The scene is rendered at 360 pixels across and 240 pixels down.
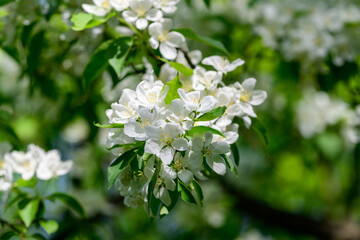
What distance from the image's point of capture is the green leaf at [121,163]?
4.54 ft

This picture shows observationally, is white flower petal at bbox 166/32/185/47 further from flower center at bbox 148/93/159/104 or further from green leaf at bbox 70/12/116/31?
flower center at bbox 148/93/159/104

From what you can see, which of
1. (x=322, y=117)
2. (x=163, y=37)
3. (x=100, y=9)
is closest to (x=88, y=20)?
(x=100, y=9)

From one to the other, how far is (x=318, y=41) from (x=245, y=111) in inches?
63.1

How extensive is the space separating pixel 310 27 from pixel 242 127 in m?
1.11

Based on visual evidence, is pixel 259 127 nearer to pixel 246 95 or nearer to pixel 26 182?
pixel 246 95

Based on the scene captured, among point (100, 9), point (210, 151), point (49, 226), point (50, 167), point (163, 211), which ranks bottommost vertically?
point (49, 226)

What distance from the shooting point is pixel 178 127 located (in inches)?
52.3

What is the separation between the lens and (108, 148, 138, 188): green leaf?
1.38m

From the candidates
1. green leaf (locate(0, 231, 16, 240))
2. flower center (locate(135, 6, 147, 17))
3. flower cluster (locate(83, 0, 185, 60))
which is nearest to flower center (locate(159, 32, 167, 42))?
flower cluster (locate(83, 0, 185, 60))

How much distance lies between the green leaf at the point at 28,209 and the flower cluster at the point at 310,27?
192 cm

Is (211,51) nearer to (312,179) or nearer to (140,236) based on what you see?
(140,236)

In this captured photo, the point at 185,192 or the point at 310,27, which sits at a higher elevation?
the point at 185,192

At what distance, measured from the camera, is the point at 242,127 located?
386 centimetres

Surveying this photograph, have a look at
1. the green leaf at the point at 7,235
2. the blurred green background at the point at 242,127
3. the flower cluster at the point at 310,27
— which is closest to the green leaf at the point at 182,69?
the blurred green background at the point at 242,127
